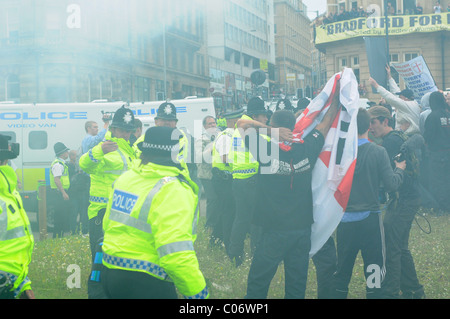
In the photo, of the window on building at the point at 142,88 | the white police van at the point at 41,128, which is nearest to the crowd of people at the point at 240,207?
the white police van at the point at 41,128

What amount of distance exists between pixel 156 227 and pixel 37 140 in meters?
11.3

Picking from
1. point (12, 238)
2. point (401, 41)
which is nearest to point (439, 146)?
point (12, 238)

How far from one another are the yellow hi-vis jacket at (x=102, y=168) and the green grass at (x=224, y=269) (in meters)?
1.05

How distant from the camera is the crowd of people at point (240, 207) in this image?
338cm

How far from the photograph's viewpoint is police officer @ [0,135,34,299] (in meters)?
3.70

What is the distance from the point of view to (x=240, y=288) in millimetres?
6309

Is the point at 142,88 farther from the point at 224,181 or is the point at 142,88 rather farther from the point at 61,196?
the point at 224,181

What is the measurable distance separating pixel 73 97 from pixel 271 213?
29845mm

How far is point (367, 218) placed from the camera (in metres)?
5.02

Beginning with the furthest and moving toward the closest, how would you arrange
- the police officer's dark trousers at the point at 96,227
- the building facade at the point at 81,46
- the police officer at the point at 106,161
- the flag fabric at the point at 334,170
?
the building facade at the point at 81,46 < the police officer at the point at 106,161 < the police officer's dark trousers at the point at 96,227 < the flag fabric at the point at 334,170

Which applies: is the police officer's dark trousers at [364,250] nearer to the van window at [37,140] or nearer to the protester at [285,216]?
the protester at [285,216]

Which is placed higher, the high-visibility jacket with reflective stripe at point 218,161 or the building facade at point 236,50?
the building facade at point 236,50

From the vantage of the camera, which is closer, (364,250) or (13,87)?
(364,250)

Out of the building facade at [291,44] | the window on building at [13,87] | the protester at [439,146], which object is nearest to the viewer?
the protester at [439,146]
